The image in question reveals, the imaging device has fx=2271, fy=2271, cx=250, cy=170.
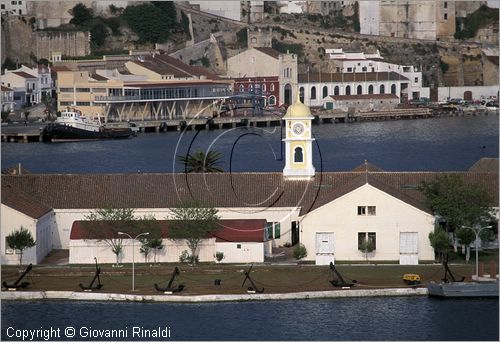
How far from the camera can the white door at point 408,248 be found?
34656 millimetres

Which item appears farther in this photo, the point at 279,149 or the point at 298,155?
the point at 279,149

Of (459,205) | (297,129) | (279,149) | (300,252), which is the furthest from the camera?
(279,149)

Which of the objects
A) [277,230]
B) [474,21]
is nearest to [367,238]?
[277,230]

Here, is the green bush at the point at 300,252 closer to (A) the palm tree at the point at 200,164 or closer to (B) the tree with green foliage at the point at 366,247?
(B) the tree with green foliage at the point at 366,247

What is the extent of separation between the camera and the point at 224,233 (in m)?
35.1

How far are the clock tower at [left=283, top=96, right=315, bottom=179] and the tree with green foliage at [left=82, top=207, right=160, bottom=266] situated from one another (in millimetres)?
3304

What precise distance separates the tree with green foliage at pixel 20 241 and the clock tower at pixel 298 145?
16.6 ft

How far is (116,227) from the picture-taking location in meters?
35.1

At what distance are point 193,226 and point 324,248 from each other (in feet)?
6.69

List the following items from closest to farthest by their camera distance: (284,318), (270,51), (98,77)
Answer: (284,318)
(98,77)
(270,51)

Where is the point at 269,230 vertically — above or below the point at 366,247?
above

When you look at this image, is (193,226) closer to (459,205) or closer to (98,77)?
(459,205)

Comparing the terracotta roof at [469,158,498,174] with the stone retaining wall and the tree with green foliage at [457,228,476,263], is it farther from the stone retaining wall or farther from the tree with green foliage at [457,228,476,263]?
the stone retaining wall

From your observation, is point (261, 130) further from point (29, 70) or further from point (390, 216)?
point (390, 216)
